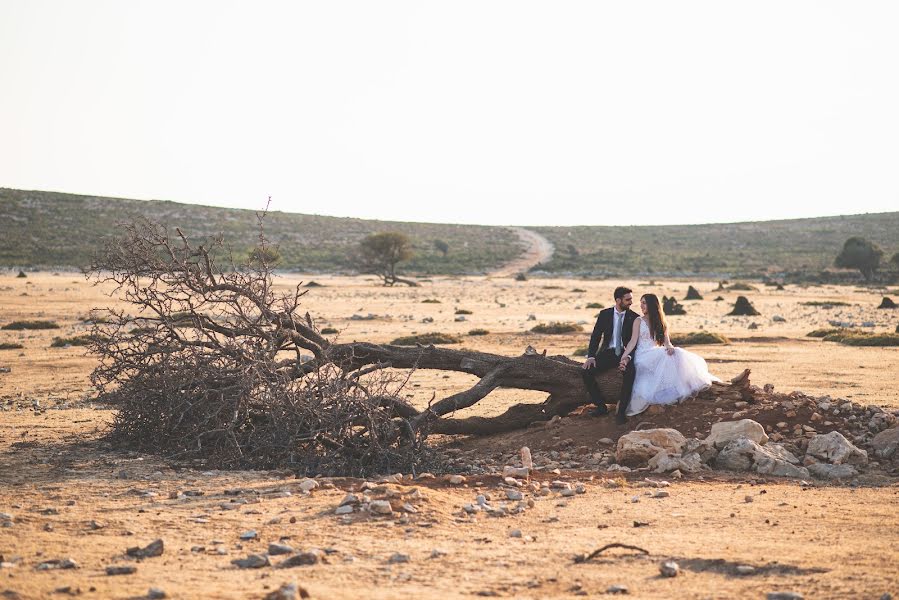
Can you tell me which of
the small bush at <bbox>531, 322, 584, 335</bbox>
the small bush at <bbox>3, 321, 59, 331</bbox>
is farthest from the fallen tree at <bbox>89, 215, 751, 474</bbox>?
the small bush at <bbox>3, 321, 59, 331</bbox>

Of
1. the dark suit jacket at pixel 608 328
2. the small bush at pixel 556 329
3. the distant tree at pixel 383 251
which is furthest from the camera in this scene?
the distant tree at pixel 383 251

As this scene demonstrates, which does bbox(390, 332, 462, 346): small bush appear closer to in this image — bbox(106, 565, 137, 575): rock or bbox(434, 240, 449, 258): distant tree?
bbox(106, 565, 137, 575): rock

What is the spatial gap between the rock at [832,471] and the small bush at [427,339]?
13503mm

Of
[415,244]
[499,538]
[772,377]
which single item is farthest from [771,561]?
[415,244]

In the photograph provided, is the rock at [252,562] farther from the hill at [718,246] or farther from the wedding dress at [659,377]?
the hill at [718,246]

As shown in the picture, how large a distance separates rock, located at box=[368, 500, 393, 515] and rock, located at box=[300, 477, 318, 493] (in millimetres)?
1013

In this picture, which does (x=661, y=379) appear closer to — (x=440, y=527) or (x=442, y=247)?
(x=440, y=527)

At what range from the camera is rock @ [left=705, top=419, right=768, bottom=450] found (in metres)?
9.52

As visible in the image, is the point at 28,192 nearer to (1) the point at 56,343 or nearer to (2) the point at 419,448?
(1) the point at 56,343

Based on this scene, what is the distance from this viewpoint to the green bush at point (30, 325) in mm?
25781

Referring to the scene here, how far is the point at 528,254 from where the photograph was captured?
91.1m

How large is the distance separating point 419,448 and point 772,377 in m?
A: 8.91

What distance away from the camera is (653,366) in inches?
420

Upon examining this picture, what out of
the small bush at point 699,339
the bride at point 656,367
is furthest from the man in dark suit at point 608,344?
the small bush at point 699,339
